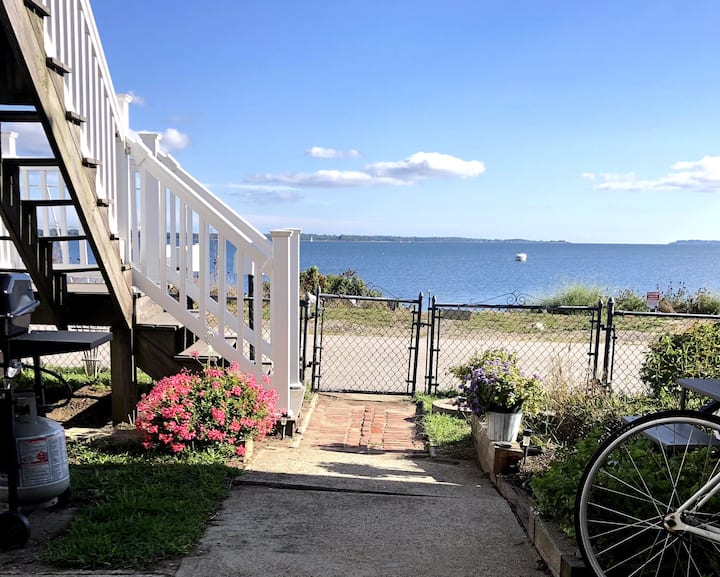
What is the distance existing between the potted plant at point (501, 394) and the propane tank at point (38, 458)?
3.25 meters

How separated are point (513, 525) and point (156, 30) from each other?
9.89 metres

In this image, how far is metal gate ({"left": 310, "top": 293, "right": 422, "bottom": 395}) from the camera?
28.3 ft

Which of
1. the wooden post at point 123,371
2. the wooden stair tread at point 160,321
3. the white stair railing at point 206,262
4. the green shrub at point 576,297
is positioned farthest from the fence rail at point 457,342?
the wooden post at point 123,371

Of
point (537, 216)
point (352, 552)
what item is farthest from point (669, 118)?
point (537, 216)

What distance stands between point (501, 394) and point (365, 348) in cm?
681

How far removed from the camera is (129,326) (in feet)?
19.4

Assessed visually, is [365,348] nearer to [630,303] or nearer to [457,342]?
[457,342]

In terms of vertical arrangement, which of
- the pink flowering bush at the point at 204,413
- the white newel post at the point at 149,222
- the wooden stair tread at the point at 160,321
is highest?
the white newel post at the point at 149,222

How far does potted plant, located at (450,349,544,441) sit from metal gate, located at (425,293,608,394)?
161 cm

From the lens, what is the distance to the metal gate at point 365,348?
8633 mm

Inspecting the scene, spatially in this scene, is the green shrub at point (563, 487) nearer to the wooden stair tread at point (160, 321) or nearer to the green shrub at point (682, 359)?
the green shrub at point (682, 359)

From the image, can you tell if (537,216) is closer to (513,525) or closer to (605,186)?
(605,186)

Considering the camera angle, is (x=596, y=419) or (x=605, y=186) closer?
(x=596, y=419)

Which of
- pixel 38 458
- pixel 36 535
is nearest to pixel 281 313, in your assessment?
pixel 38 458
